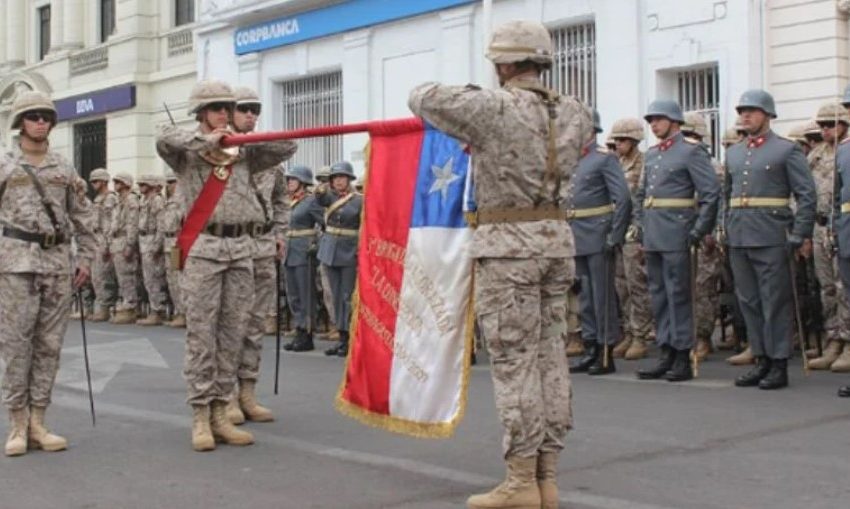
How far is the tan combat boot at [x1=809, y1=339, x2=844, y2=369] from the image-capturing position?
33.3 feet

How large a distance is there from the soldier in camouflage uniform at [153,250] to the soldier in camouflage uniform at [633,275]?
7701 mm

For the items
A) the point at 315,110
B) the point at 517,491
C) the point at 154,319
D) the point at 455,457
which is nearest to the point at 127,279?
the point at 154,319

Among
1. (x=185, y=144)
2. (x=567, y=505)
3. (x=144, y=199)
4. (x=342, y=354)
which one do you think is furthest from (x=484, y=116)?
(x=144, y=199)

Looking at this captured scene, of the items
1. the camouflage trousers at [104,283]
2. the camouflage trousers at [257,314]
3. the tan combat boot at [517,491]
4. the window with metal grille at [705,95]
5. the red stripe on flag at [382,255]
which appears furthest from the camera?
the camouflage trousers at [104,283]

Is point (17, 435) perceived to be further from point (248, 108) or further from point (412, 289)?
point (412, 289)

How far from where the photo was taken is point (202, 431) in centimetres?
709

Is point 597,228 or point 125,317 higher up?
point 597,228

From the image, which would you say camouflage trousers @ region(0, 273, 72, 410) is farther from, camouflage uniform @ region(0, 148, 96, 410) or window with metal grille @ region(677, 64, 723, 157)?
window with metal grille @ region(677, 64, 723, 157)

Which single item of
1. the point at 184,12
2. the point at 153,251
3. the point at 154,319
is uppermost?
the point at 184,12

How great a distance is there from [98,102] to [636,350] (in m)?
21.0

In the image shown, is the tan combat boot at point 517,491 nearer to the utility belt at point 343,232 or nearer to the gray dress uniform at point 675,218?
the gray dress uniform at point 675,218

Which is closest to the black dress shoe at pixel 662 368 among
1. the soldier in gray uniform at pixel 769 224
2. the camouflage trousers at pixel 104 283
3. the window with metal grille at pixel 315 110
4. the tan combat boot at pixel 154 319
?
the soldier in gray uniform at pixel 769 224

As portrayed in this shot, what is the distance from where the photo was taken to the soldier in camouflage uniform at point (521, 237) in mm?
5348

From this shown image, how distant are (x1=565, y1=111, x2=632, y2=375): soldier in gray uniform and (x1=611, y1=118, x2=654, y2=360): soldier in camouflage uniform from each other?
0.46 meters
